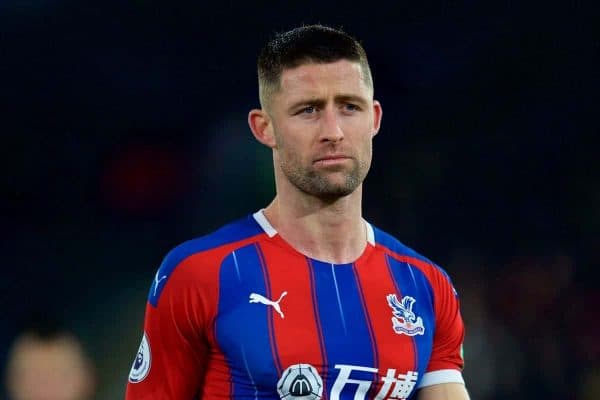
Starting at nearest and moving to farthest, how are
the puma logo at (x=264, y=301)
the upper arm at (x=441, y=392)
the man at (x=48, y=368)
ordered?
the puma logo at (x=264, y=301) < the upper arm at (x=441, y=392) < the man at (x=48, y=368)

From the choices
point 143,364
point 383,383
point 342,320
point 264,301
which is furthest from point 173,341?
point 383,383

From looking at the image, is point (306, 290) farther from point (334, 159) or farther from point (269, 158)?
point (269, 158)

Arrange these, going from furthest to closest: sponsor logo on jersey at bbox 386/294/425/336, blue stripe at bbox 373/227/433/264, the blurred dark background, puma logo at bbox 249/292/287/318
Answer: the blurred dark background, blue stripe at bbox 373/227/433/264, sponsor logo on jersey at bbox 386/294/425/336, puma logo at bbox 249/292/287/318

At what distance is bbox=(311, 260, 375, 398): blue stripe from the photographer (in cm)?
272

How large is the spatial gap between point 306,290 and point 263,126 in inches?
22.3

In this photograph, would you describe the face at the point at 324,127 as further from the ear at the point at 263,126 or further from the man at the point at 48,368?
the man at the point at 48,368

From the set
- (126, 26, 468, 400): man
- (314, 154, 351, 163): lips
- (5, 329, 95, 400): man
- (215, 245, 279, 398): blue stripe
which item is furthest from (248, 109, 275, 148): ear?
(5, 329, 95, 400): man

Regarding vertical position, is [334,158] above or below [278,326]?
above

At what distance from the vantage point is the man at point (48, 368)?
19.0ft

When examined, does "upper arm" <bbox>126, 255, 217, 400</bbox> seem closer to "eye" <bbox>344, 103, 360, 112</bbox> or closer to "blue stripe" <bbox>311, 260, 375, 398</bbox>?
"blue stripe" <bbox>311, 260, 375, 398</bbox>

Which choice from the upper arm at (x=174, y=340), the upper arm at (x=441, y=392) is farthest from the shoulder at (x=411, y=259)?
the upper arm at (x=174, y=340)

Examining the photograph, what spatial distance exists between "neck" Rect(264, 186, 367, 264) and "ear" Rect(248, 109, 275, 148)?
18 centimetres

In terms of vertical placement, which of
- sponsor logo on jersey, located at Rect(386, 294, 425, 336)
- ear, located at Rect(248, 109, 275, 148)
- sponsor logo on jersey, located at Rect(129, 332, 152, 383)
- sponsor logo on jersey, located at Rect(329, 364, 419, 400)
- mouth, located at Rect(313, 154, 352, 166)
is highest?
ear, located at Rect(248, 109, 275, 148)

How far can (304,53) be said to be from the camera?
9.40ft
